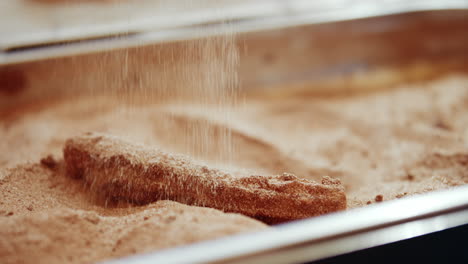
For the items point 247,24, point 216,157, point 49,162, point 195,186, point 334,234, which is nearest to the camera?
point 334,234

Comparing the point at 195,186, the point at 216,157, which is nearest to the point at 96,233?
the point at 195,186

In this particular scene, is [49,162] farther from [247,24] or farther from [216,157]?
[247,24]

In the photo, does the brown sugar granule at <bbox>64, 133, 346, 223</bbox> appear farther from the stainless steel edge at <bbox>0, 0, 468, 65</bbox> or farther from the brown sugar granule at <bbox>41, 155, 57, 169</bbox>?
the stainless steel edge at <bbox>0, 0, 468, 65</bbox>

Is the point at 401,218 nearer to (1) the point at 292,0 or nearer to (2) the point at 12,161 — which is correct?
(2) the point at 12,161

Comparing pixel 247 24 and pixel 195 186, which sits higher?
pixel 247 24

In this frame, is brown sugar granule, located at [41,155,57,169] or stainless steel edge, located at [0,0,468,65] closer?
brown sugar granule, located at [41,155,57,169]

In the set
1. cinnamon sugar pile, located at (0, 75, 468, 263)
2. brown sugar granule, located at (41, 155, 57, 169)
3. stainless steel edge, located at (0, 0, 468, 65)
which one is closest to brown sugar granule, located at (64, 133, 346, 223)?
cinnamon sugar pile, located at (0, 75, 468, 263)
